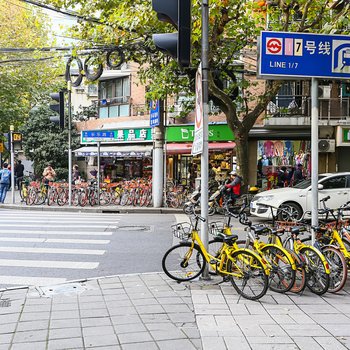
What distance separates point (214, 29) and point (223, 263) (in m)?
9.53

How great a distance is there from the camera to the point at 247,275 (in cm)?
577

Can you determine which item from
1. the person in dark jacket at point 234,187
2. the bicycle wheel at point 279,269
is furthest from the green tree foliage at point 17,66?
the bicycle wheel at point 279,269

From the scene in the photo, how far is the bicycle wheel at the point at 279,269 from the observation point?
19.2 ft

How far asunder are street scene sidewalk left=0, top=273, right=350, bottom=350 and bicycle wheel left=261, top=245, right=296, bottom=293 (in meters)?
0.14

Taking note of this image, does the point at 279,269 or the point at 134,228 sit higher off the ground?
the point at 279,269

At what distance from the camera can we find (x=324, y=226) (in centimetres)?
679

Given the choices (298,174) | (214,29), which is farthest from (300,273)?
(298,174)

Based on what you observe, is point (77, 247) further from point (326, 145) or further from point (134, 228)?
point (326, 145)

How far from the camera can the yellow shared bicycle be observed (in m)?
5.73

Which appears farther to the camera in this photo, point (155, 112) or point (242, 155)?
point (155, 112)

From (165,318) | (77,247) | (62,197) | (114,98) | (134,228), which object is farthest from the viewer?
(114,98)

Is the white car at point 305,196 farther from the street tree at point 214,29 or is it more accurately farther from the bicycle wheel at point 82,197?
the bicycle wheel at point 82,197

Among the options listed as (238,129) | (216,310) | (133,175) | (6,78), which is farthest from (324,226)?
(6,78)

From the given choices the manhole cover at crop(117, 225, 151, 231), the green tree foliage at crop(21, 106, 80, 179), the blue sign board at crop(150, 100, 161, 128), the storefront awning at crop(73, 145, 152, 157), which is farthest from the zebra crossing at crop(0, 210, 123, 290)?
the green tree foliage at crop(21, 106, 80, 179)
